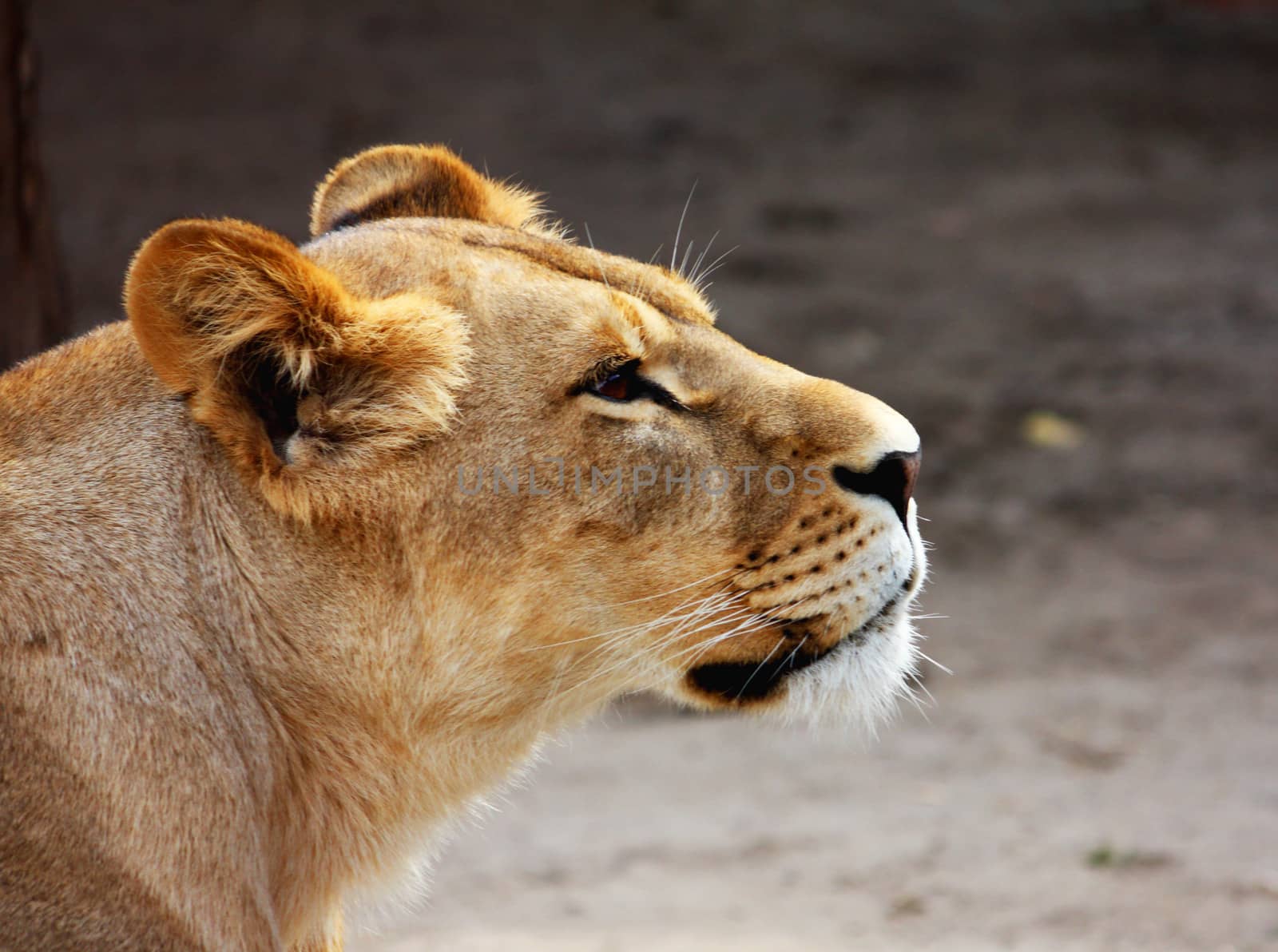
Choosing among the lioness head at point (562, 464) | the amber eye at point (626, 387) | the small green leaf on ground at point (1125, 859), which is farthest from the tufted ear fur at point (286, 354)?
the small green leaf on ground at point (1125, 859)

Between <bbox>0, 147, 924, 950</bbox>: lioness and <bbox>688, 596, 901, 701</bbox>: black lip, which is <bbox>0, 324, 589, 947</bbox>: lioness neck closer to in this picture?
<bbox>0, 147, 924, 950</bbox>: lioness

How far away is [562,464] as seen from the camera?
3.00 meters

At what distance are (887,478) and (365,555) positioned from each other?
3.38 ft

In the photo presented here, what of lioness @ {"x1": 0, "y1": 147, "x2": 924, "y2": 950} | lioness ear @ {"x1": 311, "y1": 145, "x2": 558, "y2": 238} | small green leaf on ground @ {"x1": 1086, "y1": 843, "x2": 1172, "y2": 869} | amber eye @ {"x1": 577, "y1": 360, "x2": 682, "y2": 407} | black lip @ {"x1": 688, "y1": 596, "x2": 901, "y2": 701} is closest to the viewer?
lioness @ {"x1": 0, "y1": 147, "x2": 924, "y2": 950}

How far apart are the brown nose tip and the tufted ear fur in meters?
0.79

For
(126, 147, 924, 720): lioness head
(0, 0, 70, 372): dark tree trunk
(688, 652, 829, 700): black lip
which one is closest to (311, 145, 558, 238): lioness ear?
(126, 147, 924, 720): lioness head

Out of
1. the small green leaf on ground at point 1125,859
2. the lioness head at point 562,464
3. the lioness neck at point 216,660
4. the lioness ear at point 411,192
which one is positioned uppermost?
the lioness ear at point 411,192

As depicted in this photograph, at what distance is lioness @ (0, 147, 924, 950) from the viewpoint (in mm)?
A: 2709

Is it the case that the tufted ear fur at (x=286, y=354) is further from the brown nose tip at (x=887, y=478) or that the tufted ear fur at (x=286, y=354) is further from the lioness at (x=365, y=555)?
the brown nose tip at (x=887, y=478)

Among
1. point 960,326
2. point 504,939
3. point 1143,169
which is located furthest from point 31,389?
point 1143,169

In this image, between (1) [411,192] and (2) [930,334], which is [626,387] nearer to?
(1) [411,192]

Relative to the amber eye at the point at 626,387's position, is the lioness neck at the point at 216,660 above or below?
below

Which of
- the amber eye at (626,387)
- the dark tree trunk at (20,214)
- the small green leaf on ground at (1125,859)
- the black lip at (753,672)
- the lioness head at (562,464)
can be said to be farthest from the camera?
the small green leaf on ground at (1125,859)

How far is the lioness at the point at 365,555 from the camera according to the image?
271cm
